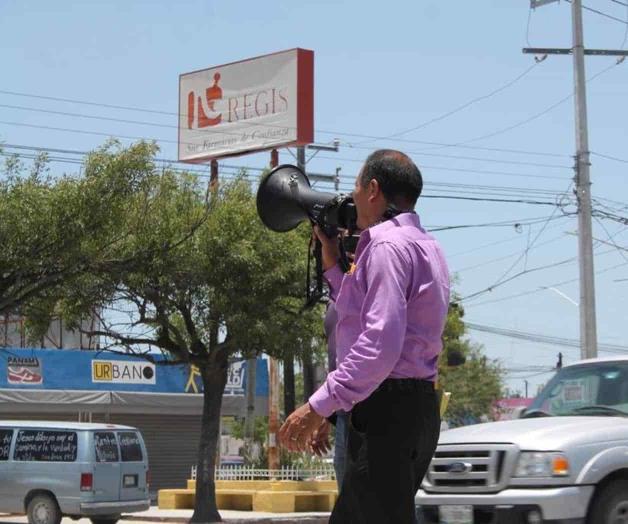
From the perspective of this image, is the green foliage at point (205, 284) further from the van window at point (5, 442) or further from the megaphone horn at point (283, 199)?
the megaphone horn at point (283, 199)

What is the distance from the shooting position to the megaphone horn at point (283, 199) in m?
5.14

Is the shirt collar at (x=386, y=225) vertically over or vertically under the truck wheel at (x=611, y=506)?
over

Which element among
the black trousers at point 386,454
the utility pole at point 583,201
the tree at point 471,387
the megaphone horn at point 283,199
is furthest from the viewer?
the tree at point 471,387

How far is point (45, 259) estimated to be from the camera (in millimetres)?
16656

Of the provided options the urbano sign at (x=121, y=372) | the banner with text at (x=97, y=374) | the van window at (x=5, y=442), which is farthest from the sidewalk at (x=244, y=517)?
the urbano sign at (x=121, y=372)

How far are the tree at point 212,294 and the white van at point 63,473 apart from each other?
178cm

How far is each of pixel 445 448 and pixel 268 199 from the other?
16.3ft

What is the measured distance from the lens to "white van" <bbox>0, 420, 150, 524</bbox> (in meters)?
19.5

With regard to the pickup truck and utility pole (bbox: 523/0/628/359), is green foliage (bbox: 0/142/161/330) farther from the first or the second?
utility pole (bbox: 523/0/628/359)

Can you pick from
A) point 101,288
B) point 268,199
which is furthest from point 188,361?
point 268,199

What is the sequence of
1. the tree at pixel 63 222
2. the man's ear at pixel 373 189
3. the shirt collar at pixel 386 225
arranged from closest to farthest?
the shirt collar at pixel 386 225, the man's ear at pixel 373 189, the tree at pixel 63 222

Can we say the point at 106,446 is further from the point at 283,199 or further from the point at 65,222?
the point at 283,199

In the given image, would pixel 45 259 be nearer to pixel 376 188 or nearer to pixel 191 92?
pixel 376 188

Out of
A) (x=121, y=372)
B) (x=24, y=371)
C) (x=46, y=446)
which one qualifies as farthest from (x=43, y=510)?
(x=121, y=372)
